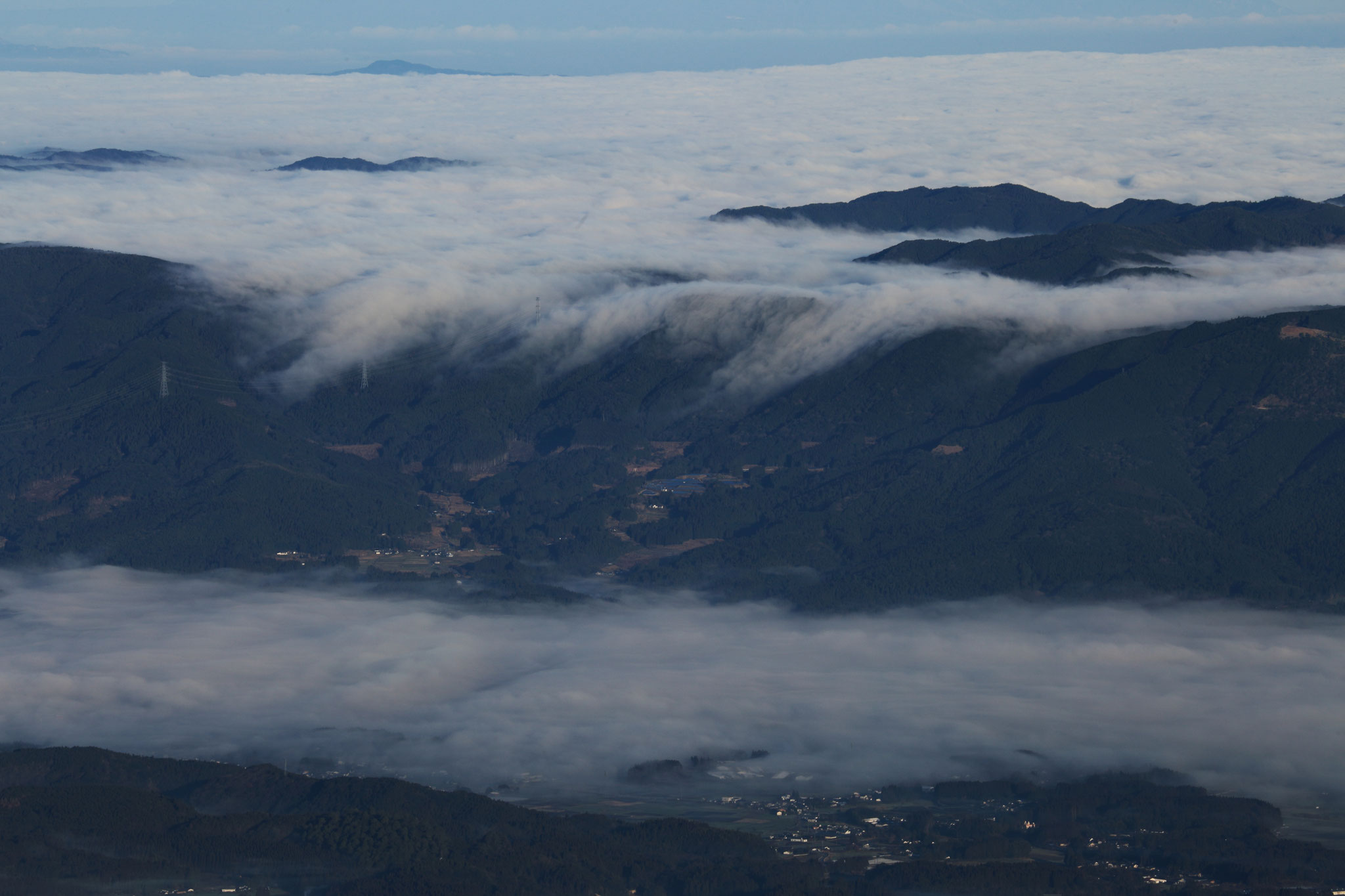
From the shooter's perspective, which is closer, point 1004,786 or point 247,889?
point 247,889

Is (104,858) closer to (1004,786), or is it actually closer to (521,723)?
(521,723)

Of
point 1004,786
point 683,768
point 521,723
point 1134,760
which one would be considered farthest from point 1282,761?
point 521,723

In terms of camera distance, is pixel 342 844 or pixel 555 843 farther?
pixel 555 843

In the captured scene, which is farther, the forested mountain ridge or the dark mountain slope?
the forested mountain ridge

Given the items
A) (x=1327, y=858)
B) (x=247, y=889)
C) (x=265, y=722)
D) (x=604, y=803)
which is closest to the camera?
(x=247, y=889)

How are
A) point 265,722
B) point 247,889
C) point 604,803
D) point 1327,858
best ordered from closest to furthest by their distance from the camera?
point 247,889 → point 1327,858 → point 604,803 → point 265,722

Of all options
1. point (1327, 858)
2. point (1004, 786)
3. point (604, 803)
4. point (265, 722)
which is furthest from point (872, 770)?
point (265, 722)

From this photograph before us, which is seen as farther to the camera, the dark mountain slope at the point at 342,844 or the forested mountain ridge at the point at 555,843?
the forested mountain ridge at the point at 555,843

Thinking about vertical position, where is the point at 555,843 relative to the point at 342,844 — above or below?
below

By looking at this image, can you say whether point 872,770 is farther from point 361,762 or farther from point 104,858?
point 104,858
